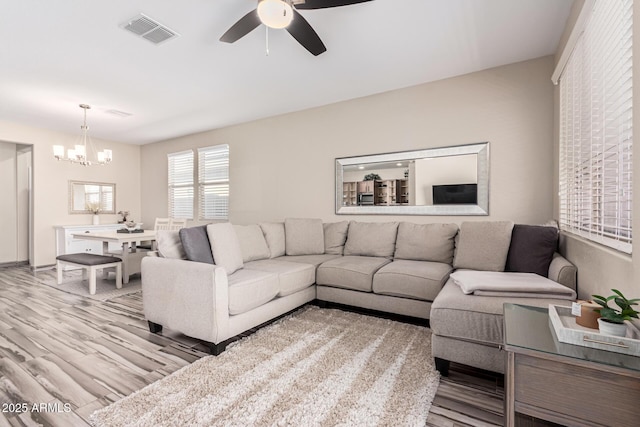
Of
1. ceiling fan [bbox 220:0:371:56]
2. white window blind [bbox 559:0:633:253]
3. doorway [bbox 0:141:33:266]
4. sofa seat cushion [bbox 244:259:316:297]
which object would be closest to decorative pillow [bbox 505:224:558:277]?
white window blind [bbox 559:0:633:253]

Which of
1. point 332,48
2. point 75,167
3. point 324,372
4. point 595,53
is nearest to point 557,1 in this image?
point 595,53

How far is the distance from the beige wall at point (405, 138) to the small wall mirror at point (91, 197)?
2217 millimetres

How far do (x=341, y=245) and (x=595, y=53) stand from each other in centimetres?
283

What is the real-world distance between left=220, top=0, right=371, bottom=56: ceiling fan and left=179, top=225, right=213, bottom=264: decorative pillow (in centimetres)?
159

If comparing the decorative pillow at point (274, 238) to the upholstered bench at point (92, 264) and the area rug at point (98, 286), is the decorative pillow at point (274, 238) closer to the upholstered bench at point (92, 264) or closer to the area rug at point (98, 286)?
the area rug at point (98, 286)

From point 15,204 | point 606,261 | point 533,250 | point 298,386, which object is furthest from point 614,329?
point 15,204

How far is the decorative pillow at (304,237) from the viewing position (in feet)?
12.7

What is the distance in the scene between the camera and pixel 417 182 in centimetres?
367

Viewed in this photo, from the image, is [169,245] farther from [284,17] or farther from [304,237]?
[284,17]

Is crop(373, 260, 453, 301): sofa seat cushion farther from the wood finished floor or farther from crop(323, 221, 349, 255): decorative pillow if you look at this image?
crop(323, 221, 349, 255): decorative pillow

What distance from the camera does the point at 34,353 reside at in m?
2.21

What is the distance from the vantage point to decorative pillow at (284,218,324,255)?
12.7ft

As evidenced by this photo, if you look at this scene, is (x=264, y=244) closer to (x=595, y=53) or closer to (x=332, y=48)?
(x=332, y=48)

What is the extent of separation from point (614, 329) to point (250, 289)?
2.10 meters
